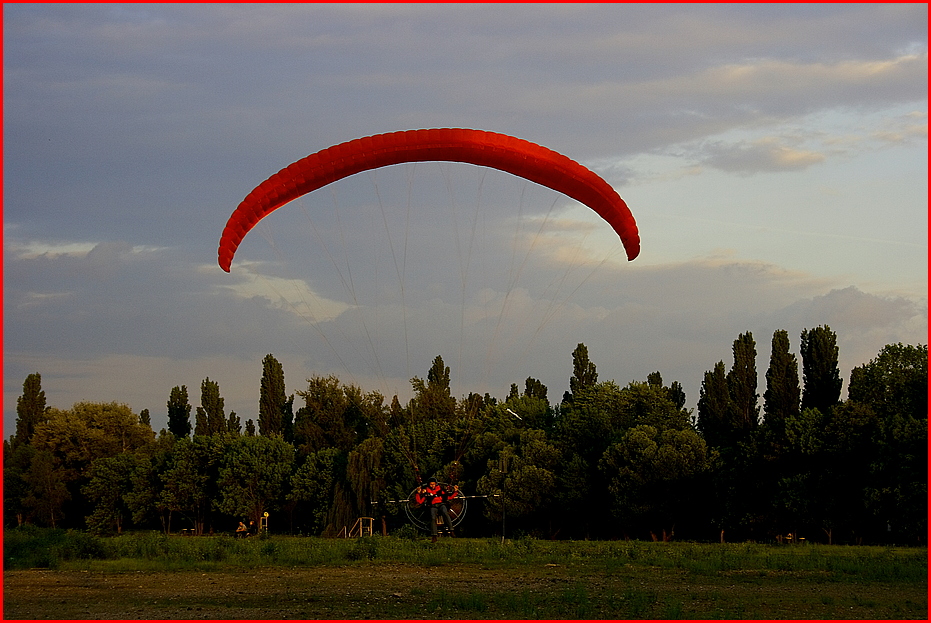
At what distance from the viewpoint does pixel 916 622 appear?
1533cm

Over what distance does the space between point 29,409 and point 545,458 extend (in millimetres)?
43656

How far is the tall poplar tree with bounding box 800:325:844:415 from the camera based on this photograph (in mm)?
50281

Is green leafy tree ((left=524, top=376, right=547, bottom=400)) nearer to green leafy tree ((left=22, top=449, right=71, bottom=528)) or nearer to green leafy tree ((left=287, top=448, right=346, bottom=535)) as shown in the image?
green leafy tree ((left=287, top=448, right=346, bottom=535))

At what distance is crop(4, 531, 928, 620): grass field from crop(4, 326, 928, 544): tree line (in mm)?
7061

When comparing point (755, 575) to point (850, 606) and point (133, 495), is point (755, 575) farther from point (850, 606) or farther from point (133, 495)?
point (133, 495)

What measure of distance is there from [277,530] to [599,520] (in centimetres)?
1991

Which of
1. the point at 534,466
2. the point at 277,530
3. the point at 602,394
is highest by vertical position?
the point at 602,394

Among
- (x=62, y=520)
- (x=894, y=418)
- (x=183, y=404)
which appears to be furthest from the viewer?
(x=183, y=404)

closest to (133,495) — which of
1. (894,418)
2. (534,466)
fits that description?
(534,466)

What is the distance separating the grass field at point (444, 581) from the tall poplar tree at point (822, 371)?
19089mm

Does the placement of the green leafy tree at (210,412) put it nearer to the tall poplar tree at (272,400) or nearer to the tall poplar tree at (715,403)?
the tall poplar tree at (272,400)

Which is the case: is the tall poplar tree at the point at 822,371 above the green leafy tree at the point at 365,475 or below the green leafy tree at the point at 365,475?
above

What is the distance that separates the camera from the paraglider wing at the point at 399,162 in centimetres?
1947

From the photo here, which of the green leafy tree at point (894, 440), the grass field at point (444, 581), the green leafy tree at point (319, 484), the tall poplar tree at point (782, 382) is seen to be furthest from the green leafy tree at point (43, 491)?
the green leafy tree at point (894, 440)
